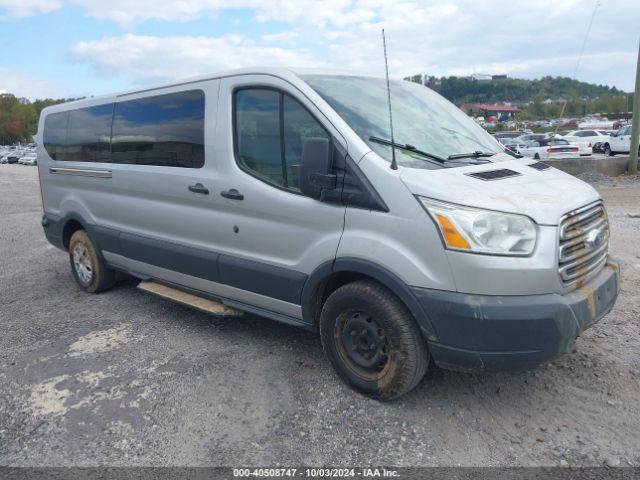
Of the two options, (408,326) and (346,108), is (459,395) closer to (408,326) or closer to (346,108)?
(408,326)

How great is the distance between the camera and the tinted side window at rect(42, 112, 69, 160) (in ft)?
20.6

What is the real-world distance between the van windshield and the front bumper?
922mm

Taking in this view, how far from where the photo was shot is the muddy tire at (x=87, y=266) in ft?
19.5

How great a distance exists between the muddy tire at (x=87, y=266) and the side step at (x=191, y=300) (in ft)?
2.93

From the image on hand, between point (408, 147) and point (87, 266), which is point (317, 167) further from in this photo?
point (87, 266)

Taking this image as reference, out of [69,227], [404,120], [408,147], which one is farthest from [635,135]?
[69,227]

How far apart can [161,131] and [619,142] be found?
28.3m

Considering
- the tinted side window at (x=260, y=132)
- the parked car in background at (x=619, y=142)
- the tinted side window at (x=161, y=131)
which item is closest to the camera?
the tinted side window at (x=260, y=132)

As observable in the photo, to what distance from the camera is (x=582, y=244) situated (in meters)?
3.29

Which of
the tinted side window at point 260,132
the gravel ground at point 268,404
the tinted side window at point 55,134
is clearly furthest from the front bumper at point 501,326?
the tinted side window at point 55,134

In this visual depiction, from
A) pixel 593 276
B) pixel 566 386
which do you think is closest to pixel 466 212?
pixel 593 276

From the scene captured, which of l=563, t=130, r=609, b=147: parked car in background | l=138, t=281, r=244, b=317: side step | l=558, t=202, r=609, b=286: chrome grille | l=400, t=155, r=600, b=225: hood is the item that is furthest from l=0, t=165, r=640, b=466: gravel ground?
l=563, t=130, r=609, b=147: parked car in background

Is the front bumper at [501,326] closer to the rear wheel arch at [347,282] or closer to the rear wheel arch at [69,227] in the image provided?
the rear wheel arch at [347,282]

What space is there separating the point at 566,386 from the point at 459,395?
0.71 metres
